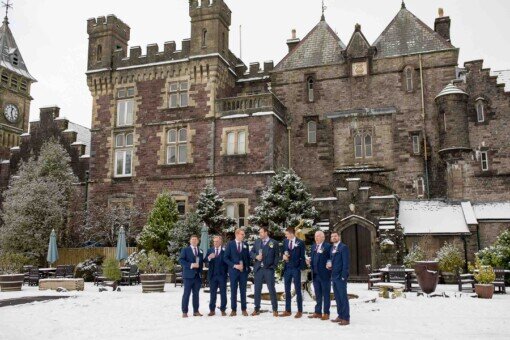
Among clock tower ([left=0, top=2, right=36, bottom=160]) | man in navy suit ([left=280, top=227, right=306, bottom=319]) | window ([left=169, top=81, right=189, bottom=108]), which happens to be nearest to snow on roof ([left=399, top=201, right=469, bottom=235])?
window ([left=169, top=81, right=189, bottom=108])

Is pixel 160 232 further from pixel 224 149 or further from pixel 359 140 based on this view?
pixel 359 140

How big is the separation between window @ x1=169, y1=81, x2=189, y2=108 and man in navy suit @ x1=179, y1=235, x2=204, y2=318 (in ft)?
63.5

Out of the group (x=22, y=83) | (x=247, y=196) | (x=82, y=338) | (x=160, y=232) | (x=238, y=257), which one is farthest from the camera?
(x=22, y=83)

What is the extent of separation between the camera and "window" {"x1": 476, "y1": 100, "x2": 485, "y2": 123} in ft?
93.9

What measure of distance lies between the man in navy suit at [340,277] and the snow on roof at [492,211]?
674 inches

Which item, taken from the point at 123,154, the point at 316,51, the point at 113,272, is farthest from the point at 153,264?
the point at 316,51

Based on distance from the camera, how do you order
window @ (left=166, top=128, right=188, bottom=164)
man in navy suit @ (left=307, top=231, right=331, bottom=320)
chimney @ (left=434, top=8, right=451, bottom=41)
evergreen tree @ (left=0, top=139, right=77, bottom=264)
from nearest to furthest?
1. man in navy suit @ (left=307, top=231, right=331, bottom=320)
2. evergreen tree @ (left=0, top=139, right=77, bottom=264)
3. window @ (left=166, top=128, right=188, bottom=164)
4. chimney @ (left=434, top=8, right=451, bottom=41)

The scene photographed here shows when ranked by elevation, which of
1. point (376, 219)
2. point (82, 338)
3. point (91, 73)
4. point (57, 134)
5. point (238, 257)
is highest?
point (91, 73)

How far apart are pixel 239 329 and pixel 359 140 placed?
21.7m

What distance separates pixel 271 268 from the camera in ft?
39.3

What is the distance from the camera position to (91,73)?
32844 mm

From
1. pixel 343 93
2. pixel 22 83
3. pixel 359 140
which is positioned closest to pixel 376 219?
pixel 359 140

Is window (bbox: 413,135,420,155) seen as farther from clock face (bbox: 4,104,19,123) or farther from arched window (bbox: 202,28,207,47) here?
clock face (bbox: 4,104,19,123)

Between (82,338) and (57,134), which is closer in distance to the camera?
(82,338)
